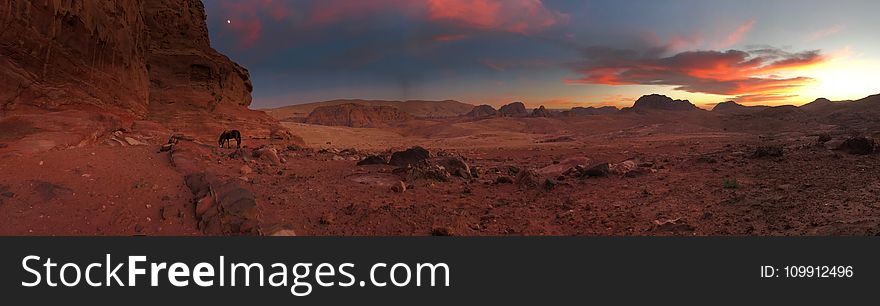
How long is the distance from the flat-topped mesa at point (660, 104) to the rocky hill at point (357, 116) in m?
48.1

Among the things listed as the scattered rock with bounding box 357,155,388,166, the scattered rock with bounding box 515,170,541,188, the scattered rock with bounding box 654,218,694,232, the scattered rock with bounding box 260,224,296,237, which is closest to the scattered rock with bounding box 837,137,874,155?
the scattered rock with bounding box 654,218,694,232

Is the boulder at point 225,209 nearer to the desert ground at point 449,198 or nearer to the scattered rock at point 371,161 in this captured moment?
the desert ground at point 449,198

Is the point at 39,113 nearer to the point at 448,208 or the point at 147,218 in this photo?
the point at 147,218

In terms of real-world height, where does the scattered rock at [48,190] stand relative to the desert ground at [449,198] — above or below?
above

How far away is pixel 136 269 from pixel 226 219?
2015 millimetres

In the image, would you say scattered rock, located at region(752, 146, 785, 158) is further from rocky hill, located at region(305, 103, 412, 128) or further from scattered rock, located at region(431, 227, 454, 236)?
rocky hill, located at region(305, 103, 412, 128)

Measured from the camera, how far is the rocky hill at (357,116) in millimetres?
77938

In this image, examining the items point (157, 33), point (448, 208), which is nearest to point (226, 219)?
point (448, 208)

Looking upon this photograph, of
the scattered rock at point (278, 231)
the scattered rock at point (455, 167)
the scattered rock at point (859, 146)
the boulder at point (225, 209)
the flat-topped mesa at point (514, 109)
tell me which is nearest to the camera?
the scattered rock at point (278, 231)

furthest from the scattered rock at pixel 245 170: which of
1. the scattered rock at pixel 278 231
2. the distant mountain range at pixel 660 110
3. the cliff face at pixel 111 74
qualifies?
the distant mountain range at pixel 660 110

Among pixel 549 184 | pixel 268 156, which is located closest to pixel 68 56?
pixel 268 156

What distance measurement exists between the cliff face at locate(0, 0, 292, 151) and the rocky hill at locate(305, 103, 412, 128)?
48075 mm

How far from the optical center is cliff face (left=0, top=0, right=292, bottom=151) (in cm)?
1109

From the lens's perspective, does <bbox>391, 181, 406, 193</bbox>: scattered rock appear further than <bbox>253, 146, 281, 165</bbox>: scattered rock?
No
